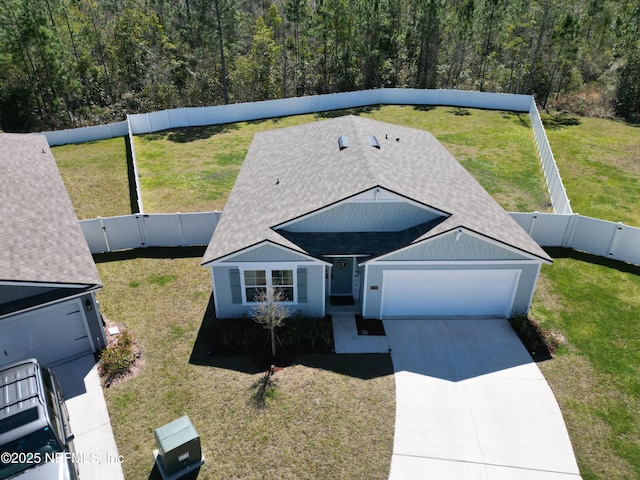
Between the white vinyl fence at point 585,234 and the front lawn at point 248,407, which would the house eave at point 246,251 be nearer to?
the front lawn at point 248,407

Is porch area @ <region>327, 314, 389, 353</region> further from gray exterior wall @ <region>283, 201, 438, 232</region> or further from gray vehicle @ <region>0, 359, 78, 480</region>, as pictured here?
gray vehicle @ <region>0, 359, 78, 480</region>

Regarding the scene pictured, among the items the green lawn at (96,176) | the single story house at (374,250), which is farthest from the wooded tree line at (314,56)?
the single story house at (374,250)

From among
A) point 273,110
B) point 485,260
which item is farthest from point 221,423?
point 273,110

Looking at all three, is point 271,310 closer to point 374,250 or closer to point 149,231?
point 374,250

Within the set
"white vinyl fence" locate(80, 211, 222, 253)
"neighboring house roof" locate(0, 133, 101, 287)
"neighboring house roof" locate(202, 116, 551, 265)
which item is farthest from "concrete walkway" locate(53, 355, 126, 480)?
"white vinyl fence" locate(80, 211, 222, 253)

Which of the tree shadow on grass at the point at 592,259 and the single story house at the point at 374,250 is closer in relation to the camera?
the single story house at the point at 374,250

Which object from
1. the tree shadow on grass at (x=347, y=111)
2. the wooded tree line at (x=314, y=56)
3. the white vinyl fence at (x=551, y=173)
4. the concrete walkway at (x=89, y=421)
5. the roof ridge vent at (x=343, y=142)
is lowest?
the concrete walkway at (x=89, y=421)
